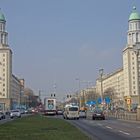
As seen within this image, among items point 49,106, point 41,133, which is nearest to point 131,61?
point 49,106

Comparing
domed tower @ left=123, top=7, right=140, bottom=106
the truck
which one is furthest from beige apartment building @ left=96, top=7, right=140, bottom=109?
the truck

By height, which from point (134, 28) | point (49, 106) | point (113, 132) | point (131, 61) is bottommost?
point (113, 132)

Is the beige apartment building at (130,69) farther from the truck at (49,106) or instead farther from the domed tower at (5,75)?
the truck at (49,106)

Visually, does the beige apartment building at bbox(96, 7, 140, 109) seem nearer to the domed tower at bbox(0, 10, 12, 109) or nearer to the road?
the domed tower at bbox(0, 10, 12, 109)

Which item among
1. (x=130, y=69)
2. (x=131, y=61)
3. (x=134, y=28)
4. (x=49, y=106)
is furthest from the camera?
(x=134, y=28)

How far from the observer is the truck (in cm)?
8806

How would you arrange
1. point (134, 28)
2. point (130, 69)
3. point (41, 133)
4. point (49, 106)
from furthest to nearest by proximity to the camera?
point (134, 28) → point (130, 69) → point (49, 106) → point (41, 133)

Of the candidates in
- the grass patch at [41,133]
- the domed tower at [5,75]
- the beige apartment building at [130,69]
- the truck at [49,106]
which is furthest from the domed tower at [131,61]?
the grass patch at [41,133]

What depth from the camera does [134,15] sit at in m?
183

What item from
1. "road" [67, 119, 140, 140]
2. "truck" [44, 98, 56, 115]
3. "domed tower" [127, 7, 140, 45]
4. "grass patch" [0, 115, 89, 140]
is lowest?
"road" [67, 119, 140, 140]

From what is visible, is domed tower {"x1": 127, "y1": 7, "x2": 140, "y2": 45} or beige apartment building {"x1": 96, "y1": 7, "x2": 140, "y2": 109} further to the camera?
domed tower {"x1": 127, "y1": 7, "x2": 140, "y2": 45}

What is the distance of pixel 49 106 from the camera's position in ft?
292

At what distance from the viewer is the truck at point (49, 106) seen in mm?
88062

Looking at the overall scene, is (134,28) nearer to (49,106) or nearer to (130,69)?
(130,69)
